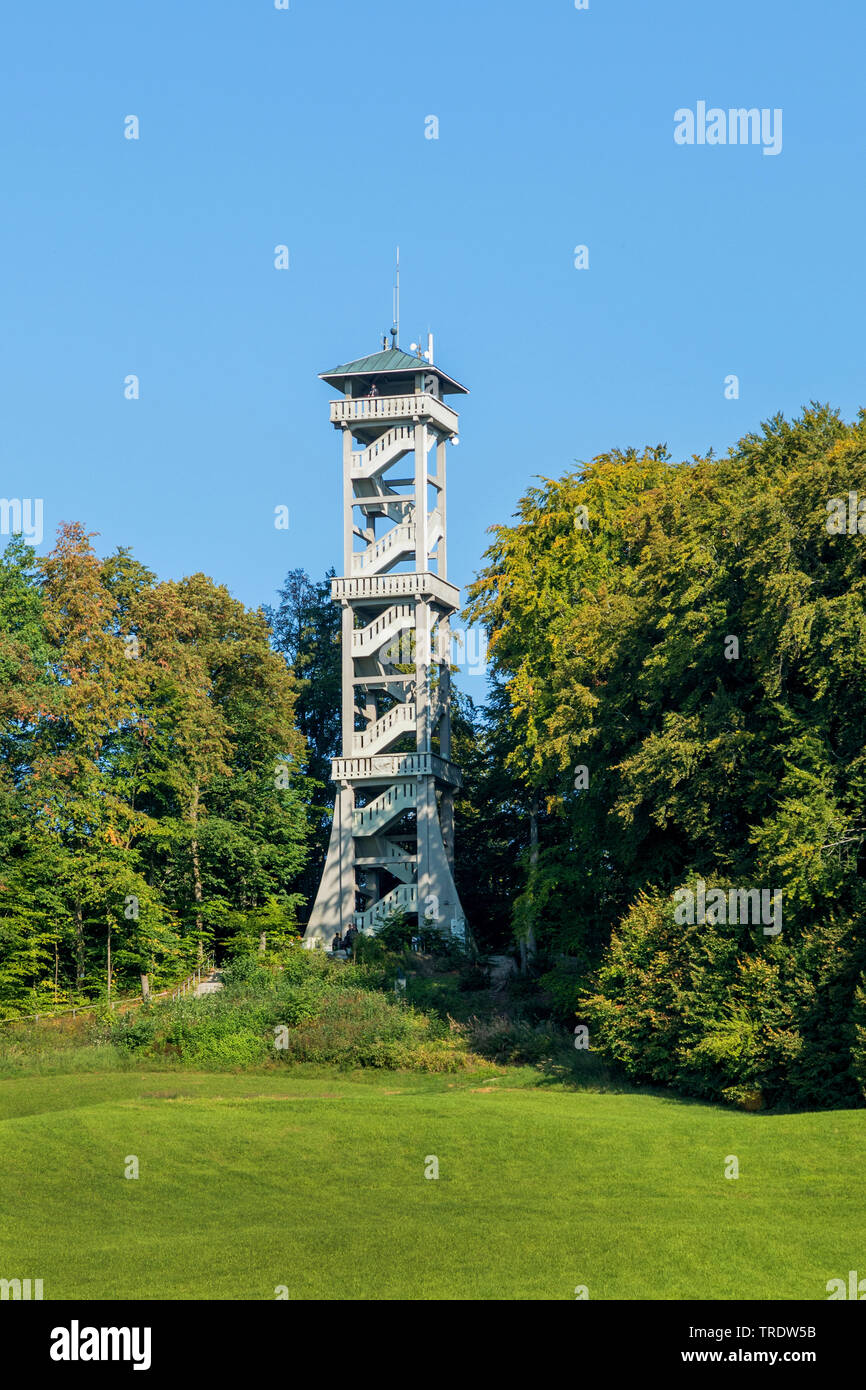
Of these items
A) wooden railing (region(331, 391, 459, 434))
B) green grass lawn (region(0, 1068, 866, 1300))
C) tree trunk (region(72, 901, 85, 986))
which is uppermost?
wooden railing (region(331, 391, 459, 434))

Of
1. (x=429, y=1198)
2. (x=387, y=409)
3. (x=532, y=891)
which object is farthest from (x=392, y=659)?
(x=429, y=1198)

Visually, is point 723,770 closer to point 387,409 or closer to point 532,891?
point 532,891

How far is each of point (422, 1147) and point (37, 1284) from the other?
897cm

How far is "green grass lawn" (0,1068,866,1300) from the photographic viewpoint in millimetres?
21500

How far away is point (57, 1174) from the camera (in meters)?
28.8

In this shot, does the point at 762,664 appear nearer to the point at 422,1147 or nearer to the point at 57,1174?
the point at 422,1147

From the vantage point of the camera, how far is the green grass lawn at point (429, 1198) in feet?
70.5

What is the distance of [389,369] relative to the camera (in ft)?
183

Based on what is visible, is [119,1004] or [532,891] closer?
[532,891]

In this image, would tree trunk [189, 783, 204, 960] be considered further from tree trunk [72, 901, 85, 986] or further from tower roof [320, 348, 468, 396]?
tower roof [320, 348, 468, 396]

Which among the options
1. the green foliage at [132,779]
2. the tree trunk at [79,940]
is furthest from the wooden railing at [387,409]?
the tree trunk at [79,940]

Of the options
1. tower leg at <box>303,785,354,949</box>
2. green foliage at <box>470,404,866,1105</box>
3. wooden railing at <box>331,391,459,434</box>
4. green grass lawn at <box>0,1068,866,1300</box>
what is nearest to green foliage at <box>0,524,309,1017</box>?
tower leg at <box>303,785,354,949</box>

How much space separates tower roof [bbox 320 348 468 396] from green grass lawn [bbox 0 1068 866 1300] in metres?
26.7

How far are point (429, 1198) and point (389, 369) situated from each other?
1347 inches
